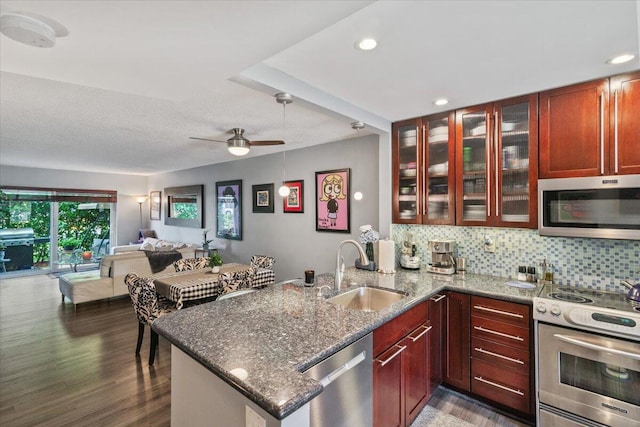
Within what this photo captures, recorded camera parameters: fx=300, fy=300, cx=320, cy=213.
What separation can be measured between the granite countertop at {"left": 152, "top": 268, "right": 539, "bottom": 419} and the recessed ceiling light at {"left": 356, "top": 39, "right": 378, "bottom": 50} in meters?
1.54

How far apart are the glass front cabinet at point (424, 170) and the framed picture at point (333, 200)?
95 cm

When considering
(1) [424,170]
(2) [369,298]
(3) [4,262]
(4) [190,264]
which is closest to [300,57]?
(1) [424,170]

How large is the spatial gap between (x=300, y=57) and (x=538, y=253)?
255 cm

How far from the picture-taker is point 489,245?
2.86 metres

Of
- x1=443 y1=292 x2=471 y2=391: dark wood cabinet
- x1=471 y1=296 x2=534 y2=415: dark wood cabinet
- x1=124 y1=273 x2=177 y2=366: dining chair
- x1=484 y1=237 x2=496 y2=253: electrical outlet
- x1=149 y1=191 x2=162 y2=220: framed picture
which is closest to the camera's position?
x1=471 y1=296 x2=534 y2=415: dark wood cabinet

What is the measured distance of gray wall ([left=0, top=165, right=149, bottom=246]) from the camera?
22.3ft

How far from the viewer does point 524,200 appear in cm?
250

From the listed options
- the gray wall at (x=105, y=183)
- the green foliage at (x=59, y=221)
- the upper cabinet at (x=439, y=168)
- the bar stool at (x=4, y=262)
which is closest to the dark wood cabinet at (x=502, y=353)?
the upper cabinet at (x=439, y=168)

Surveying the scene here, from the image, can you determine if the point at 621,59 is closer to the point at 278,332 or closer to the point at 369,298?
the point at 369,298

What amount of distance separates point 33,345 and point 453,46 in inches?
200

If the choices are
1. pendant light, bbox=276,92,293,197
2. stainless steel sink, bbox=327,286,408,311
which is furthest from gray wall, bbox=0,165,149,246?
stainless steel sink, bbox=327,286,408,311

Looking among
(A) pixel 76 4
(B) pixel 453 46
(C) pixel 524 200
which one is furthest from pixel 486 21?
(A) pixel 76 4

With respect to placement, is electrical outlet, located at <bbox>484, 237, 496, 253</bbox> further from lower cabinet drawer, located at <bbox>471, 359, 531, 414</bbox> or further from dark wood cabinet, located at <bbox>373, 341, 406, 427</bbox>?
dark wood cabinet, located at <bbox>373, 341, 406, 427</bbox>

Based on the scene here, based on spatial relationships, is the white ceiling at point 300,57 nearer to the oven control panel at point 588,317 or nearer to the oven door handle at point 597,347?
the oven control panel at point 588,317
